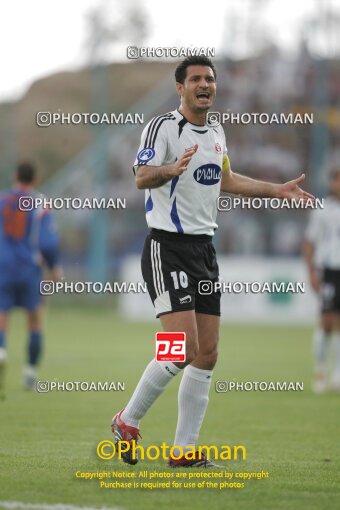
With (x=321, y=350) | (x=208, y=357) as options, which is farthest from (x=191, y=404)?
(x=321, y=350)

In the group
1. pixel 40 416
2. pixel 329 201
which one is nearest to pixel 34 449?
pixel 40 416

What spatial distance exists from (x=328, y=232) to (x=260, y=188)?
6.09 metres

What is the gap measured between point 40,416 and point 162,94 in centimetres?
2857

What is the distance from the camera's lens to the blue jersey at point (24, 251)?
499 inches

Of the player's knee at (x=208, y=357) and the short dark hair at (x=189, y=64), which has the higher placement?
the short dark hair at (x=189, y=64)

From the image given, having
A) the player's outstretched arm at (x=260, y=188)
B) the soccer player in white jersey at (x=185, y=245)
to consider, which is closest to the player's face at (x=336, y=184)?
the player's outstretched arm at (x=260, y=188)

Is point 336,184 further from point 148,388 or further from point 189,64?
point 148,388

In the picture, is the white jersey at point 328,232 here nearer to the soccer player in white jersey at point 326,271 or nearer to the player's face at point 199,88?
the soccer player in white jersey at point 326,271

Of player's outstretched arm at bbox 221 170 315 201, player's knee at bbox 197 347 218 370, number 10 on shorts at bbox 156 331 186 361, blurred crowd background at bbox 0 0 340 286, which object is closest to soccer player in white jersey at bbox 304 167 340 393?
player's outstretched arm at bbox 221 170 315 201

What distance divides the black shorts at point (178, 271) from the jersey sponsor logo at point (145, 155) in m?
0.48

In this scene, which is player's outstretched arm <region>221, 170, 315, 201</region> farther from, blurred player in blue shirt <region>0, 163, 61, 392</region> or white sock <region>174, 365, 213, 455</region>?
blurred player in blue shirt <region>0, 163, 61, 392</region>

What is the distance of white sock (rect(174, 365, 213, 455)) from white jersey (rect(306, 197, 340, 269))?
6324mm

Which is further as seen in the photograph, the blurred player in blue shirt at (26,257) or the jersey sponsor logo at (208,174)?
the blurred player in blue shirt at (26,257)

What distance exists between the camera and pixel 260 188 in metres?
7.50
